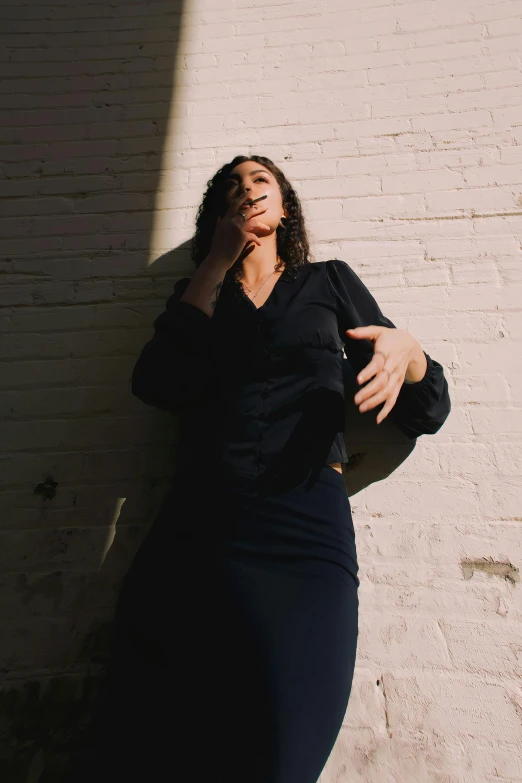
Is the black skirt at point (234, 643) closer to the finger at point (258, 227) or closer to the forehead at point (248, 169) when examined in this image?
the finger at point (258, 227)

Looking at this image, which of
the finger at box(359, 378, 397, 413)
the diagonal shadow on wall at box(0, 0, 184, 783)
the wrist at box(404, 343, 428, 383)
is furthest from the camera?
the diagonal shadow on wall at box(0, 0, 184, 783)

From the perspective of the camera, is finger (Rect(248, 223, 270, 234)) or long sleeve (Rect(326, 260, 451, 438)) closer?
long sleeve (Rect(326, 260, 451, 438))

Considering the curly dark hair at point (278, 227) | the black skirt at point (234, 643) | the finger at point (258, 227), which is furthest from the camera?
the curly dark hair at point (278, 227)

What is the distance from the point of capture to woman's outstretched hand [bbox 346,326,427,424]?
1.02 m

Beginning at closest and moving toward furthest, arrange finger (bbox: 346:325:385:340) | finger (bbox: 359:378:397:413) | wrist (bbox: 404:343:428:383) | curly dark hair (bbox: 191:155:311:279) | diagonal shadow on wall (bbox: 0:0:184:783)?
finger (bbox: 359:378:397:413) → finger (bbox: 346:325:385:340) → wrist (bbox: 404:343:428:383) → diagonal shadow on wall (bbox: 0:0:184:783) → curly dark hair (bbox: 191:155:311:279)

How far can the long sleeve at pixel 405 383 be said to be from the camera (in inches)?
51.2

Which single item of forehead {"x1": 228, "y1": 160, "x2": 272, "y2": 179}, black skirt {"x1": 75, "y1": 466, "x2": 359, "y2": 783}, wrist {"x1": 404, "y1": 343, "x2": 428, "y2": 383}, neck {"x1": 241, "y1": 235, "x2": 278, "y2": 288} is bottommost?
black skirt {"x1": 75, "y1": 466, "x2": 359, "y2": 783}

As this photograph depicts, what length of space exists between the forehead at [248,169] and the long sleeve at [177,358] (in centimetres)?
66

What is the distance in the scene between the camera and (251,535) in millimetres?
1027

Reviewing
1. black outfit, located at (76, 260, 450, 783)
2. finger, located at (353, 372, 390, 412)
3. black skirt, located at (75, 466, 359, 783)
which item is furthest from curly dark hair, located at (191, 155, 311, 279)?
black skirt, located at (75, 466, 359, 783)

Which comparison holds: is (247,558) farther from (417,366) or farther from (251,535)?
(417,366)

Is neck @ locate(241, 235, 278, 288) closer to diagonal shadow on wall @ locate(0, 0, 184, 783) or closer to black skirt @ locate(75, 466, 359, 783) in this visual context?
diagonal shadow on wall @ locate(0, 0, 184, 783)

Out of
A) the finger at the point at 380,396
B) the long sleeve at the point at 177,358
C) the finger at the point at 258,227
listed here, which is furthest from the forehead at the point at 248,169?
the finger at the point at 380,396

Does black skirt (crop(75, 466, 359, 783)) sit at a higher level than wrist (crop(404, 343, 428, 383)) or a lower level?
lower
